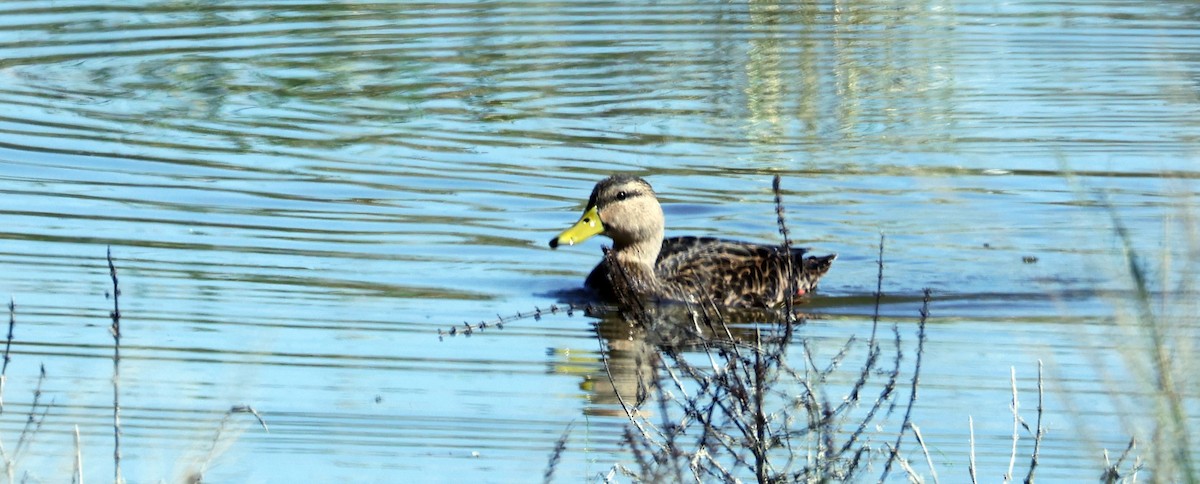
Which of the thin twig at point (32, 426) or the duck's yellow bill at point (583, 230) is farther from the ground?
the thin twig at point (32, 426)

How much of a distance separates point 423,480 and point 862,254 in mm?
5805

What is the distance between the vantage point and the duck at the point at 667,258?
11492 mm

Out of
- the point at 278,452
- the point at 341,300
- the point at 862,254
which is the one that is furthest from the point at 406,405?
the point at 862,254

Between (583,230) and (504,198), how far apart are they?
6.75 feet

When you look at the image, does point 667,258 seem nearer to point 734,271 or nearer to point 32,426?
point 734,271

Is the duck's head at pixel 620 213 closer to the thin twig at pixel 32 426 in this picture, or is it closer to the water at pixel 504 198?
the water at pixel 504 198

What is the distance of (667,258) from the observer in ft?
39.7

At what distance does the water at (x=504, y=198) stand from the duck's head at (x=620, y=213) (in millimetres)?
370

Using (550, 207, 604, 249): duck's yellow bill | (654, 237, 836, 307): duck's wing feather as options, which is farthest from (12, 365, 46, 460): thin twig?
(654, 237, 836, 307): duck's wing feather

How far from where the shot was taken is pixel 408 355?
9305 mm

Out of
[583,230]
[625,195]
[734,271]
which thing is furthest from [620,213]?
[734,271]

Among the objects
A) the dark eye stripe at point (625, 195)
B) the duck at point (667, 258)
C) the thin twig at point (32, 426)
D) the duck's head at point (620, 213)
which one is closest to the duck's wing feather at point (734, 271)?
the duck at point (667, 258)

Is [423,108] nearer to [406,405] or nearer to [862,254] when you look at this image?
[862,254]

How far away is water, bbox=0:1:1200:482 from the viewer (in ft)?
25.8
